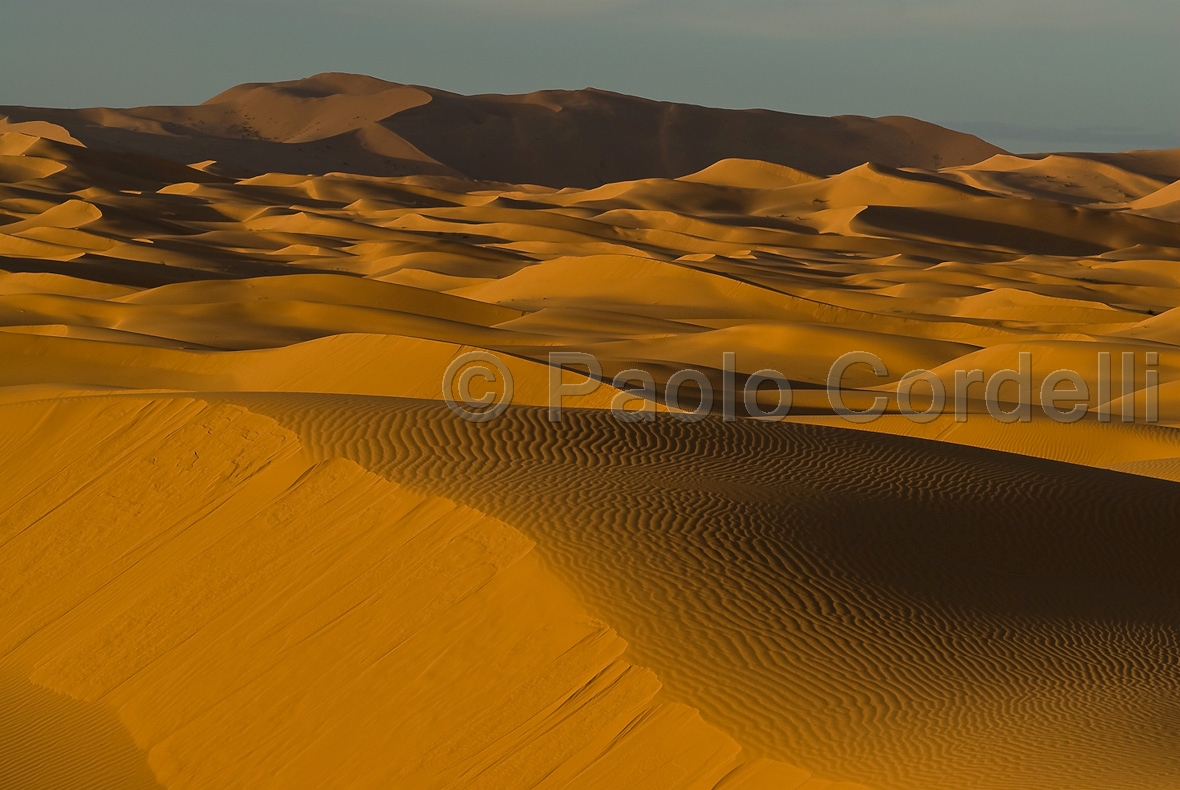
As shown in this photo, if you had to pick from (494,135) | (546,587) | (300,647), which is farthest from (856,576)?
(494,135)

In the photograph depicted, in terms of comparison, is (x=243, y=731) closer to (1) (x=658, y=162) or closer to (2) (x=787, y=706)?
(2) (x=787, y=706)

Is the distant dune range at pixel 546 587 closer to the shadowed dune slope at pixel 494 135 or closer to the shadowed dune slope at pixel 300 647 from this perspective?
the shadowed dune slope at pixel 300 647

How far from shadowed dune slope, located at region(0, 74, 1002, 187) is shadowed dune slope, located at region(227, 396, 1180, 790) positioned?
89987 millimetres

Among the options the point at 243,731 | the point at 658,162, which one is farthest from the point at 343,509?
the point at 658,162

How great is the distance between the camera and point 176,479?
1016 cm

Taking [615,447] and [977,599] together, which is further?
[615,447]

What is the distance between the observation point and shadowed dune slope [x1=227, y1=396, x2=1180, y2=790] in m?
5.98

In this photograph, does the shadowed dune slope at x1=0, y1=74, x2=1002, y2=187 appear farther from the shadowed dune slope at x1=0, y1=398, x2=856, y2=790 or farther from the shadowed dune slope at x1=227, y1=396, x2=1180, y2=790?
the shadowed dune slope at x1=227, y1=396, x2=1180, y2=790

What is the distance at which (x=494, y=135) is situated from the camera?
380ft

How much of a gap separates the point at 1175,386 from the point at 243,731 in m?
17.3

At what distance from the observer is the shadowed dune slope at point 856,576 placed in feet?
19.6

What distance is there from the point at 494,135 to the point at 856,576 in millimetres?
110424

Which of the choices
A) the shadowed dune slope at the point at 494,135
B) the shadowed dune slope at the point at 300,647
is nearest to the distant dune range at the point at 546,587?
the shadowed dune slope at the point at 300,647

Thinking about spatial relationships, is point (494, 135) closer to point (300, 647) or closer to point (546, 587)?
point (300, 647)
